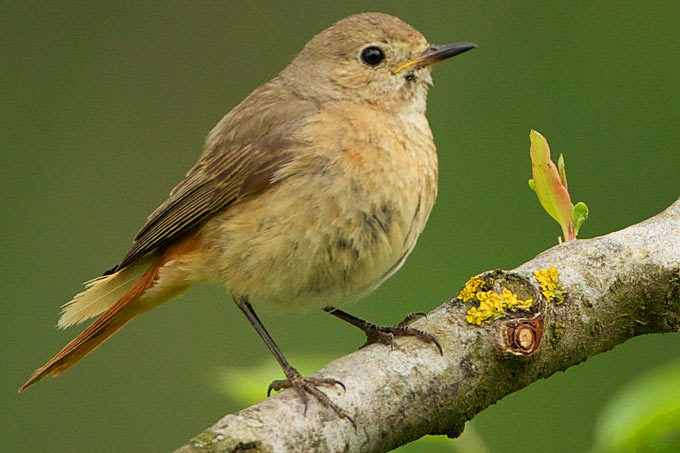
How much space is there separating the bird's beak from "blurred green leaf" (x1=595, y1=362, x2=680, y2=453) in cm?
180

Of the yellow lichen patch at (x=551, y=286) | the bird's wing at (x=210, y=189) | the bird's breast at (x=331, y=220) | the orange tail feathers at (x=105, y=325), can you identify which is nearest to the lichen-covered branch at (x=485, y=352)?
the yellow lichen patch at (x=551, y=286)

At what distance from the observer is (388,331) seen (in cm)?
295

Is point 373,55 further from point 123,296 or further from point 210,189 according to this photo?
point 123,296

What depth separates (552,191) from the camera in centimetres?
248

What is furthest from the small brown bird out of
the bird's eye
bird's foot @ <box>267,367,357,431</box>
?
bird's foot @ <box>267,367,357,431</box>

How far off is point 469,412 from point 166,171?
4.20 meters

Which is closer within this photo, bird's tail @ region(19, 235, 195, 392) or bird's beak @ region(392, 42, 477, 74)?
bird's tail @ region(19, 235, 195, 392)

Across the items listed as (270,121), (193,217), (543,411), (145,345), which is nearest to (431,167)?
(270,121)

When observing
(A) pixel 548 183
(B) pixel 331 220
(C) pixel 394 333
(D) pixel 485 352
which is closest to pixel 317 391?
(D) pixel 485 352

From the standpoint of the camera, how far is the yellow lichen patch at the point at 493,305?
2.30 meters

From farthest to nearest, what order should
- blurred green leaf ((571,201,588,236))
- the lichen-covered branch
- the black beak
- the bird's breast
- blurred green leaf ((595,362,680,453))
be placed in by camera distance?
the black beak, the bird's breast, blurred green leaf ((571,201,588,236)), the lichen-covered branch, blurred green leaf ((595,362,680,453))

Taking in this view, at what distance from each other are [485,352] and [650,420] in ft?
1.68

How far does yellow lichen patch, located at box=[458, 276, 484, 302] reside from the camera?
2336 millimetres

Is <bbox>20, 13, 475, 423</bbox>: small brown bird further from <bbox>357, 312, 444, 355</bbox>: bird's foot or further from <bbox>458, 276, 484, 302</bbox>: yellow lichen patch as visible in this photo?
<bbox>458, 276, 484, 302</bbox>: yellow lichen patch
